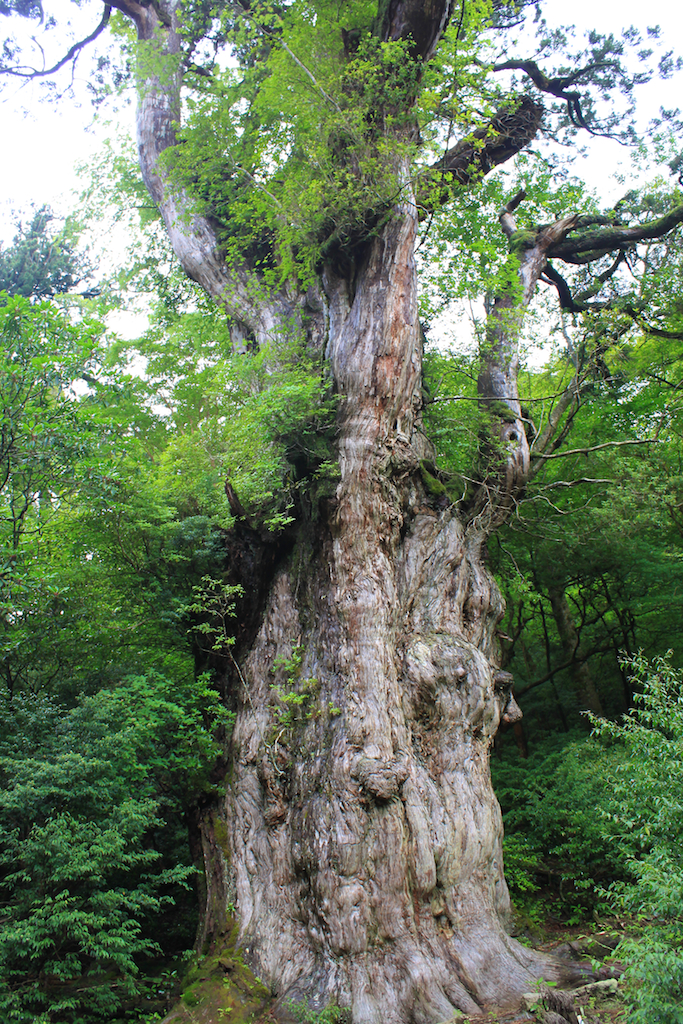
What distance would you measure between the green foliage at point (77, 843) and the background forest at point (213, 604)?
28mm

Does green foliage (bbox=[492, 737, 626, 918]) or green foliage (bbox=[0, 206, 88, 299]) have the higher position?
green foliage (bbox=[0, 206, 88, 299])

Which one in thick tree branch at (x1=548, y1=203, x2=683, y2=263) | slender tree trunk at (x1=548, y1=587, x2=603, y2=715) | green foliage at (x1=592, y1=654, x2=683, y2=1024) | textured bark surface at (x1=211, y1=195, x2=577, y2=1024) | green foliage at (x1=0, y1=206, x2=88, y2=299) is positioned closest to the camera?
green foliage at (x1=592, y1=654, x2=683, y2=1024)

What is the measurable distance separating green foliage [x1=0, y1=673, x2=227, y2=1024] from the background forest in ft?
0.09

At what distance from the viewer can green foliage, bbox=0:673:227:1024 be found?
4457 millimetres

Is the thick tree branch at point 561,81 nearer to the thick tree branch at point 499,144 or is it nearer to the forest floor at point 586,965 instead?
the thick tree branch at point 499,144

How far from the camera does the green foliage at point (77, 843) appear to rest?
4.46 meters

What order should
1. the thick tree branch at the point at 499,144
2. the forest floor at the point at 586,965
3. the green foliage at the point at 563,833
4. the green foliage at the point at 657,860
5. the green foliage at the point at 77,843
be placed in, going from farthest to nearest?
the thick tree branch at the point at 499,144 < the green foliage at the point at 563,833 < the green foliage at the point at 77,843 < the forest floor at the point at 586,965 < the green foliage at the point at 657,860

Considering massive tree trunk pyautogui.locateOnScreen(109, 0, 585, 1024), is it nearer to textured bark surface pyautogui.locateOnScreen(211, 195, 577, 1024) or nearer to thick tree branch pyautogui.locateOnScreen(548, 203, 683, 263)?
textured bark surface pyautogui.locateOnScreen(211, 195, 577, 1024)

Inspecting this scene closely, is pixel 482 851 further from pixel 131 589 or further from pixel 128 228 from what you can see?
pixel 128 228

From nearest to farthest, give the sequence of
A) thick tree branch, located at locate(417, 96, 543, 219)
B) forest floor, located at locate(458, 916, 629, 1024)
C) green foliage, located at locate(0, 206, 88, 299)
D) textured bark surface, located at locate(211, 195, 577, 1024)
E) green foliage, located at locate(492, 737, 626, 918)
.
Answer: forest floor, located at locate(458, 916, 629, 1024)
textured bark surface, located at locate(211, 195, 577, 1024)
green foliage, located at locate(492, 737, 626, 918)
thick tree branch, located at locate(417, 96, 543, 219)
green foliage, located at locate(0, 206, 88, 299)

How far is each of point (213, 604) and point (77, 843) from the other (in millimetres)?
2658

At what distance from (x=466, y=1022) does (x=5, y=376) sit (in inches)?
251

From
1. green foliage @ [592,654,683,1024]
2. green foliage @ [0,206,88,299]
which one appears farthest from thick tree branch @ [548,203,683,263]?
green foliage @ [0,206,88,299]

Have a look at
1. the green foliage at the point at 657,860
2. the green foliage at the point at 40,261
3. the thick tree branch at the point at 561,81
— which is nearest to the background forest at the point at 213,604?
the green foliage at the point at 657,860
